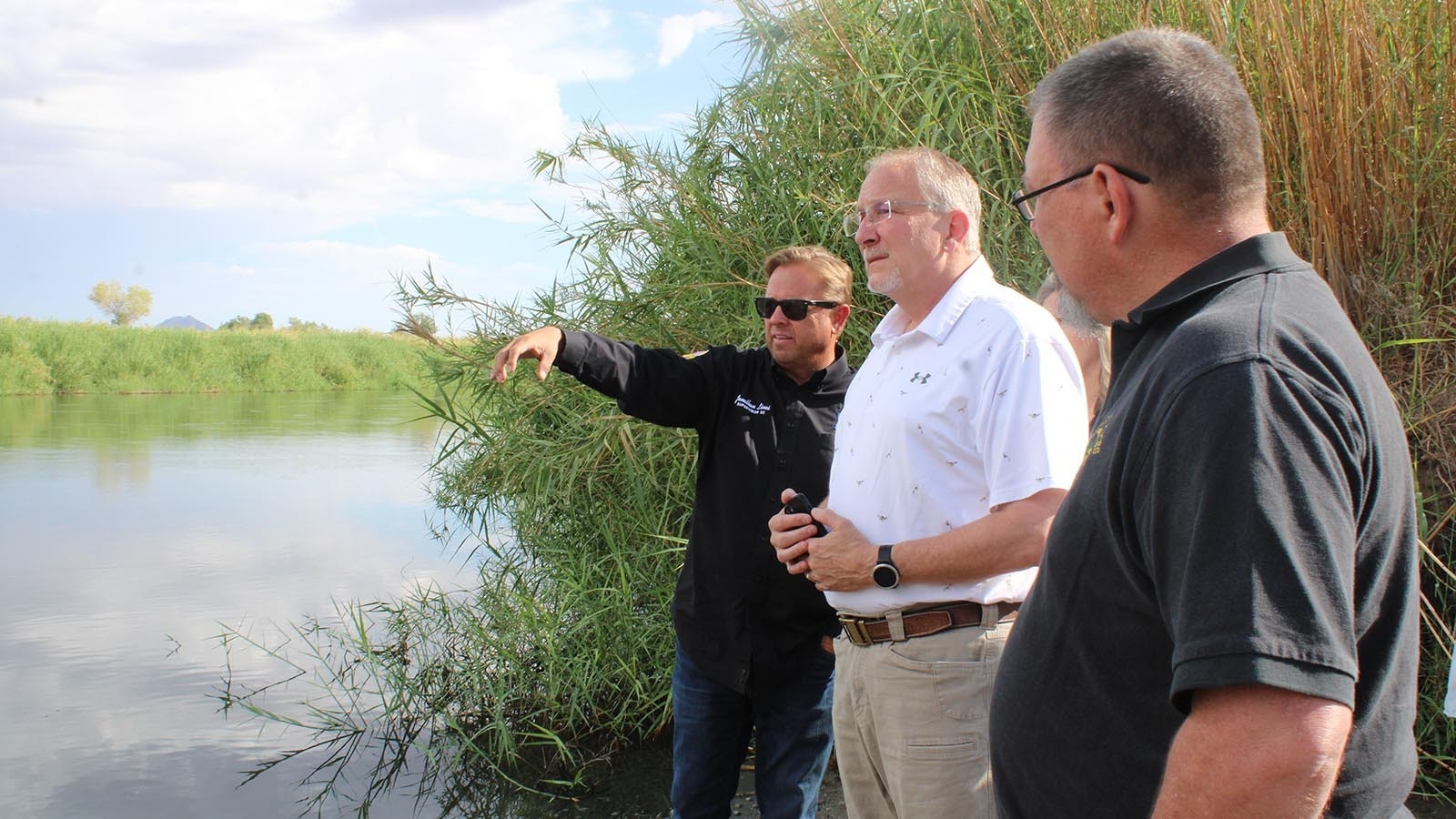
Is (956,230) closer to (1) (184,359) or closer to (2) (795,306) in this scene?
(2) (795,306)

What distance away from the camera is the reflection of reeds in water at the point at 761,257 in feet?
11.4

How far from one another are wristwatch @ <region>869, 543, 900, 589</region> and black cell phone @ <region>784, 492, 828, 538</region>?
22 cm

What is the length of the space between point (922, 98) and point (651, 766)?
112 inches

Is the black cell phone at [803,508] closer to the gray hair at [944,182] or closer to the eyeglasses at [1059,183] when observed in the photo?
the gray hair at [944,182]

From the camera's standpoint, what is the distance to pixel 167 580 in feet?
29.8

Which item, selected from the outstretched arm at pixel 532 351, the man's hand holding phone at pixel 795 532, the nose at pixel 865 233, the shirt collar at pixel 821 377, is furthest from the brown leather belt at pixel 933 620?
the outstretched arm at pixel 532 351

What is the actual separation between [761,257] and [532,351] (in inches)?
74.6

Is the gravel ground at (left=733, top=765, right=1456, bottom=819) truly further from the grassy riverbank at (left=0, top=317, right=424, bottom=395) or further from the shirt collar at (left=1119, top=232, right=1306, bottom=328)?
the grassy riverbank at (left=0, top=317, right=424, bottom=395)

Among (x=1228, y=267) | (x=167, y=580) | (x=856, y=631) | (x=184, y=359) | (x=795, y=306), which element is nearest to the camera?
(x=1228, y=267)

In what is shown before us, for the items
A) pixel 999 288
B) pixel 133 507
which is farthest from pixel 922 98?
pixel 133 507

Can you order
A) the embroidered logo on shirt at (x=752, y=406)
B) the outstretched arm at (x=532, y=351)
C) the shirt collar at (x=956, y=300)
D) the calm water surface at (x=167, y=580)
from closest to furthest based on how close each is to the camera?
the shirt collar at (x=956, y=300)
the outstretched arm at (x=532, y=351)
the embroidered logo on shirt at (x=752, y=406)
the calm water surface at (x=167, y=580)

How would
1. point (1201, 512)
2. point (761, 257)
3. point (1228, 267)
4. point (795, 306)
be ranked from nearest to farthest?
point (1201, 512), point (1228, 267), point (795, 306), point (761, 257)

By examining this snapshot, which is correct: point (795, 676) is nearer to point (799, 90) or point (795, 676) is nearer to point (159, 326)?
point (799, 90)

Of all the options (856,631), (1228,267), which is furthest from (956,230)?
(1228,267)
